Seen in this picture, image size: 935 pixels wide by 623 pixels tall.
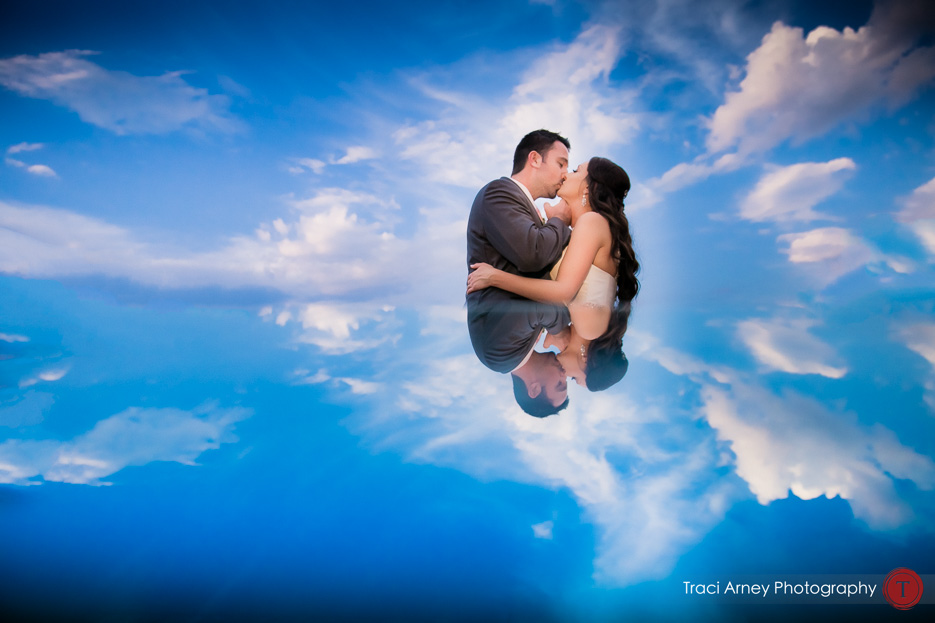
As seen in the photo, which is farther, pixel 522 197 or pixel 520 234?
pixel 522 197

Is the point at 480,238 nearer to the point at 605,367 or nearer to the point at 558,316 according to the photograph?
the point at 558,316

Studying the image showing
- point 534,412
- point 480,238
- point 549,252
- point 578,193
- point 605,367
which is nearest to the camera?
point 534,412

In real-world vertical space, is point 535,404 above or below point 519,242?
below

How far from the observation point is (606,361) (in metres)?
3.70

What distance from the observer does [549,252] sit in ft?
14.8

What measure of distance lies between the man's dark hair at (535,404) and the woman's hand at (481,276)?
182cm

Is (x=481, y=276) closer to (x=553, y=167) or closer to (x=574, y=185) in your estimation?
(x=553, y=167)

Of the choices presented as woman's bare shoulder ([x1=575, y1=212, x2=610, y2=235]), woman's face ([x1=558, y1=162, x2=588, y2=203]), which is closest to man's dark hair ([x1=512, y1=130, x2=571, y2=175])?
woman's face ([x1=558, y1=162, x2=588, y2=203])

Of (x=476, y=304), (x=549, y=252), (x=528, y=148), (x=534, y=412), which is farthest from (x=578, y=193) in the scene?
(x=534, y=412)

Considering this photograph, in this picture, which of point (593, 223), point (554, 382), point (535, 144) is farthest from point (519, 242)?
point (554, 382)

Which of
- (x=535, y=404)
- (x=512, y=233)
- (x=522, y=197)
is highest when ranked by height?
(x=522, y=197)

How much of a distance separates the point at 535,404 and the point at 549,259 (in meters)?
1.97

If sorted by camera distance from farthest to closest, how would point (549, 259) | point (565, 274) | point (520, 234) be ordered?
point (565, 274) < point (549, 259) < point (520, 234)

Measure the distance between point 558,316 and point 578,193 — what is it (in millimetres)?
1275
